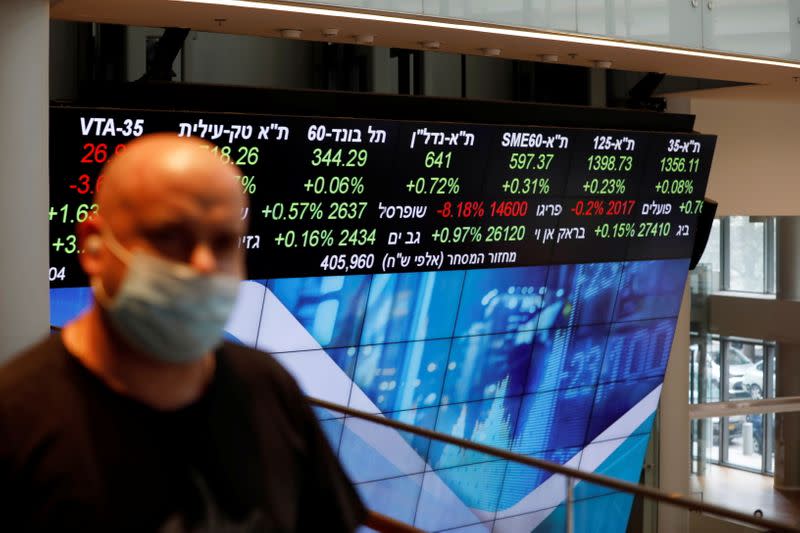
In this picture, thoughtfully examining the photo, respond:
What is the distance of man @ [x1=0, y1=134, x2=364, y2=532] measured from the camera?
52.7 inches

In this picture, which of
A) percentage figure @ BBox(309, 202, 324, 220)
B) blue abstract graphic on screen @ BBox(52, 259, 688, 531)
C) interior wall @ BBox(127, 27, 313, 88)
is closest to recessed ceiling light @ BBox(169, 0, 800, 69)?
percentage figure @ BBox(309, 202, 324, 220)

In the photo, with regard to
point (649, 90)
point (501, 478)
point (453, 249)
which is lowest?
point (501, 478)

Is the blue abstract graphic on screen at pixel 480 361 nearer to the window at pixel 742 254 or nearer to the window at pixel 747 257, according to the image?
the window at pixel 742 254

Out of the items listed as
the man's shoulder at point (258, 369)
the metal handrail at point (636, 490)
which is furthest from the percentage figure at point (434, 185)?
the man's shoulder at point (258, 369)

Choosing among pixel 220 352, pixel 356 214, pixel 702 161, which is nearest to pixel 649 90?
pixel 702 161

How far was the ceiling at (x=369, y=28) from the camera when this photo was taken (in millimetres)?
5789

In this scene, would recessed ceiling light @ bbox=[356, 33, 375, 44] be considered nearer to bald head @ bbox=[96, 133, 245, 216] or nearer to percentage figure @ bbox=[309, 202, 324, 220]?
percentage figure @ bbox=[309, 202, 324, 220]

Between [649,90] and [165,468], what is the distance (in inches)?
344

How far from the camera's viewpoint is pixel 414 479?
6453 mm

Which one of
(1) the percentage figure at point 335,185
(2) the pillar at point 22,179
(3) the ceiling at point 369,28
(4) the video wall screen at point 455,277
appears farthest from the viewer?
(1) the percentage figure at point 335,185

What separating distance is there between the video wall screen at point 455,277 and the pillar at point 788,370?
475cm

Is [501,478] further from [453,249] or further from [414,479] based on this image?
[453,249]

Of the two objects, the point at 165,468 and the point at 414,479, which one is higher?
Answer: the point at 165,468

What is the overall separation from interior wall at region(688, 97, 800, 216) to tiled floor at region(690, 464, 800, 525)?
3.81 meters
